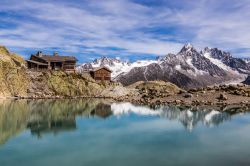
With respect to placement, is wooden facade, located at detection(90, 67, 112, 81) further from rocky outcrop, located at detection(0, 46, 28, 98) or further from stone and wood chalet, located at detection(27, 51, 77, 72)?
rocky outcrop, located at detection(0, 46, 28, 98)

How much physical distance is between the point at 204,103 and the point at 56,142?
68310mm

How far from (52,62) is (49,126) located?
103 meters

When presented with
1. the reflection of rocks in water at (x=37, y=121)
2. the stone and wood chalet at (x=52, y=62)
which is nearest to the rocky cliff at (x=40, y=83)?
the stone and wood chalet at (x=52, y=62)

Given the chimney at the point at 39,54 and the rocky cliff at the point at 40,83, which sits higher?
the chimney at the point at 39,54

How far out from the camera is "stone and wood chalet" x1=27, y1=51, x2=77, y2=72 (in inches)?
6238

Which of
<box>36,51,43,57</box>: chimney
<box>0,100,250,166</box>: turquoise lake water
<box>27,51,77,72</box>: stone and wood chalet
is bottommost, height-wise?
<box>0,100,250,166</box>: turquoise lake water

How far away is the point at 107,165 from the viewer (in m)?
33.9

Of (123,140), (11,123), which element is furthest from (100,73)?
(123,140)

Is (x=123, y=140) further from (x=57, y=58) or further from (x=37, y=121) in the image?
(x=57, y=58)

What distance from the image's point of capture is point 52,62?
162 meters

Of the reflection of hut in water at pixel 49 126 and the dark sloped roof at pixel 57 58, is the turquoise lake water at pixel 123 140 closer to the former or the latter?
the reflection of hut in water at pixel 49 126

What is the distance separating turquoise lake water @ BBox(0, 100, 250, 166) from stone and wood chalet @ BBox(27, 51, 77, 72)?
8153 cm

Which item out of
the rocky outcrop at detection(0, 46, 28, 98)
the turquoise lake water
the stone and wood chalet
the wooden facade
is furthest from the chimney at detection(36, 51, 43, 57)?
the turquoise lake water

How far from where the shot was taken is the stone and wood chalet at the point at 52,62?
520ft
